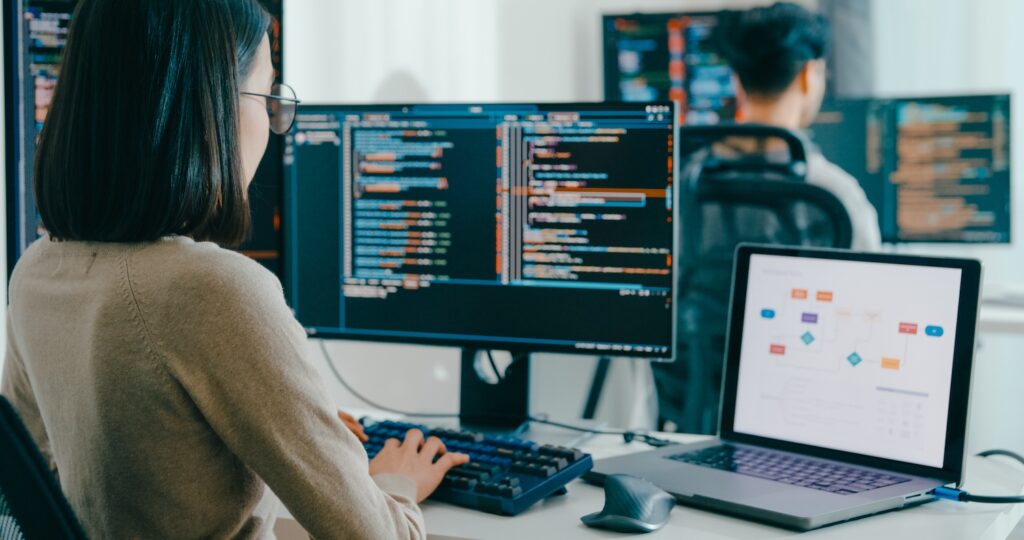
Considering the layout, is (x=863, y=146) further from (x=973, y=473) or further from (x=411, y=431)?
(x=411, y=431)

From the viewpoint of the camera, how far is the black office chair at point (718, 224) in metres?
2.08

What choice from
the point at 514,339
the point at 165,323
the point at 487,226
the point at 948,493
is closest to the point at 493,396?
the point at 514,339

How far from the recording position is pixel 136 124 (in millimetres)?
927

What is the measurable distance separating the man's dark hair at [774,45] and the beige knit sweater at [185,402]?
1828 millimetres

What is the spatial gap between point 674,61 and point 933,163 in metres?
1.09

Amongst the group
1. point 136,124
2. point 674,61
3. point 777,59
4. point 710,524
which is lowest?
point 710,524

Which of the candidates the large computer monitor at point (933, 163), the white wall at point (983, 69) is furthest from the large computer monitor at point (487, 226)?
the white wall at point (983, 69)

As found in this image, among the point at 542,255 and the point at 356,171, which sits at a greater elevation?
the point at 356,171

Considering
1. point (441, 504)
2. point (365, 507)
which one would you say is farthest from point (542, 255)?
point (365, 507)

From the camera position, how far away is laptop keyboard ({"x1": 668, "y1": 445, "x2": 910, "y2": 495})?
1.21 metres

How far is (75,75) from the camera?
947 millimetres

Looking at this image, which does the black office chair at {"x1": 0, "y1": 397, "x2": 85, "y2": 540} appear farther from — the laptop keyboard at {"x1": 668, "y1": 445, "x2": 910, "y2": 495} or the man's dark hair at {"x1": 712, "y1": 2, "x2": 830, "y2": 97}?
the man's dark hair at {"x1": 712, "y1": 2, "x2": 830, "y2": 97}

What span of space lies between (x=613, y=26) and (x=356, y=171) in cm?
217

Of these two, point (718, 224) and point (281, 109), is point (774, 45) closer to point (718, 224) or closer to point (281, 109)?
point (718, 224)
